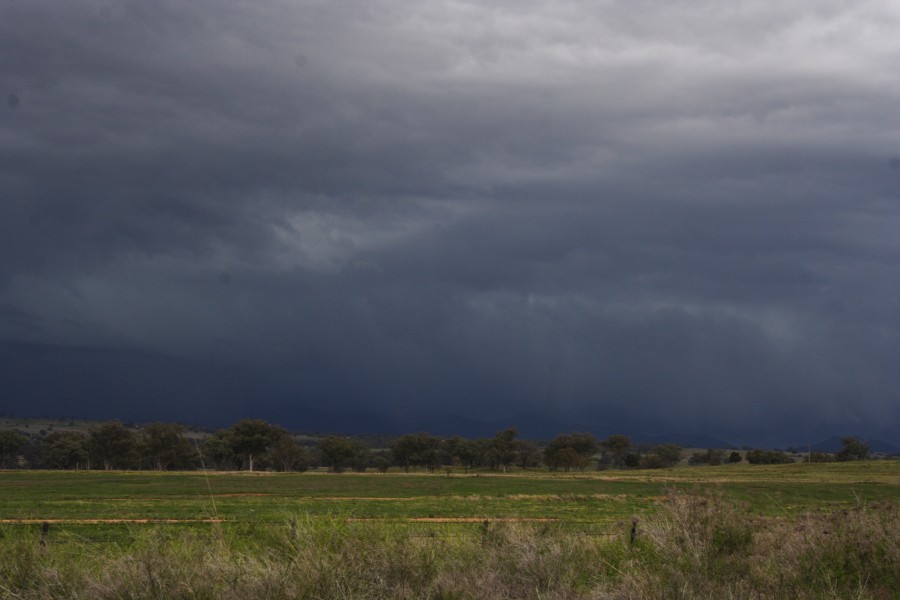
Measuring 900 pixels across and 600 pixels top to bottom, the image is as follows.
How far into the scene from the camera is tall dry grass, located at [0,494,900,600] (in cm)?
1322

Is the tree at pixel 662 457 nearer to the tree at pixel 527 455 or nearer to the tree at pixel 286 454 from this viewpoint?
the tree at pixel 527 455

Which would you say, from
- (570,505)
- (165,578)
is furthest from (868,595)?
(570,505)

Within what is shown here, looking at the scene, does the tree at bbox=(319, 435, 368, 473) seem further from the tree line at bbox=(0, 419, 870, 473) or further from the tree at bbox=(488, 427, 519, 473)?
the tree at bbox=(488, 427, 519, 473)

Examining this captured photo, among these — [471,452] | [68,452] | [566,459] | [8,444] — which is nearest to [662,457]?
[566,459]

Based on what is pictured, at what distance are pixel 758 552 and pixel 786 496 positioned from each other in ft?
194

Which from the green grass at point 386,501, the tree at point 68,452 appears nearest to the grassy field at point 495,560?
the green grass at point 386,501

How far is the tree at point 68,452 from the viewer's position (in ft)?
449

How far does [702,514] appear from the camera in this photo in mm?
18094

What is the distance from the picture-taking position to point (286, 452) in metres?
134

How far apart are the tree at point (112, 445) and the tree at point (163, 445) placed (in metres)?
2.73

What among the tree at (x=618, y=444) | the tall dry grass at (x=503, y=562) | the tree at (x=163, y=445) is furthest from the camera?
the tree at (x=618, y=444)

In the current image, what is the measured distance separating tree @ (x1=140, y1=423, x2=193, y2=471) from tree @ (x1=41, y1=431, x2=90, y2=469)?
34.9ft

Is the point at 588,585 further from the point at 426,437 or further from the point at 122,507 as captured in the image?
the point at 426,437

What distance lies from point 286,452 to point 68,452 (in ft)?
122
